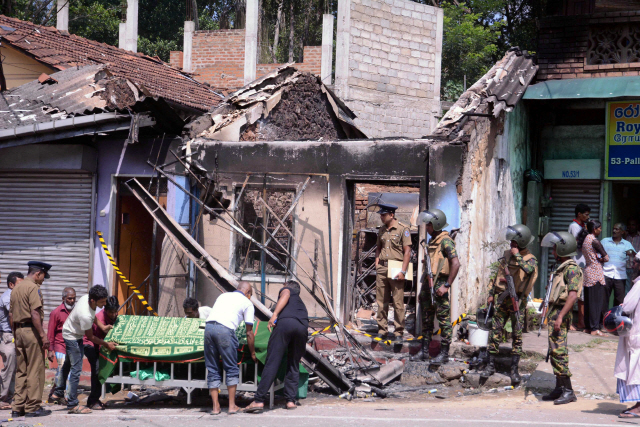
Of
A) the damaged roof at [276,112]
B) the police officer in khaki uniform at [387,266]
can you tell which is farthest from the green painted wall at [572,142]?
the police officer in khaki uniform at [387,266]

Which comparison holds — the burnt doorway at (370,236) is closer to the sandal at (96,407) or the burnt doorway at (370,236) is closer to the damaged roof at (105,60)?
the damaged roof at (105,60)

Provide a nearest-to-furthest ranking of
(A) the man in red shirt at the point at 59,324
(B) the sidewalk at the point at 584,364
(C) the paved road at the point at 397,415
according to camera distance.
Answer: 1. (C) the paved road at the point at 397,415
2. (B) the sidewalk at the point at 584,364
3. (A) the man in red shirt at the point at 59,324

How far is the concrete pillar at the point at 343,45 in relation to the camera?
61.4 feet

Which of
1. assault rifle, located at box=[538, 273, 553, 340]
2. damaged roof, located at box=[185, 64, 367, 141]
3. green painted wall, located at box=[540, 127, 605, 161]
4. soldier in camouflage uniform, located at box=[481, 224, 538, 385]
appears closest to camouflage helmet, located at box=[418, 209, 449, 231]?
soldier in camouflage uniform, located at box=[481, 224, 538, 385]

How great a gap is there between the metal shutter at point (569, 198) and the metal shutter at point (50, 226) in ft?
27.8

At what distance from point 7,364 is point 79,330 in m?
1.19

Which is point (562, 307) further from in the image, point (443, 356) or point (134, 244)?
point (134, 244)

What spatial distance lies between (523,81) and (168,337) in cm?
765

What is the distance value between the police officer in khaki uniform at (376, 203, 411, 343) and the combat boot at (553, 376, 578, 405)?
2662 millimetres

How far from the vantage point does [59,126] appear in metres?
10.4

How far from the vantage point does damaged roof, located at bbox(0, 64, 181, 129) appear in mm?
10656

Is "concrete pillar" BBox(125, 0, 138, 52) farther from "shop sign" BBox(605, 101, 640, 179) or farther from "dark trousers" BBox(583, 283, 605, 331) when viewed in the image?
"dark trousers" BBox(583, 283, 605, 331)

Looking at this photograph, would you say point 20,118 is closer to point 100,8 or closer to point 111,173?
point 111,173

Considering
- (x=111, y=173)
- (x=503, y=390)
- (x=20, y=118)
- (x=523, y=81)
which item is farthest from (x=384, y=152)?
(x=20, y=118)
